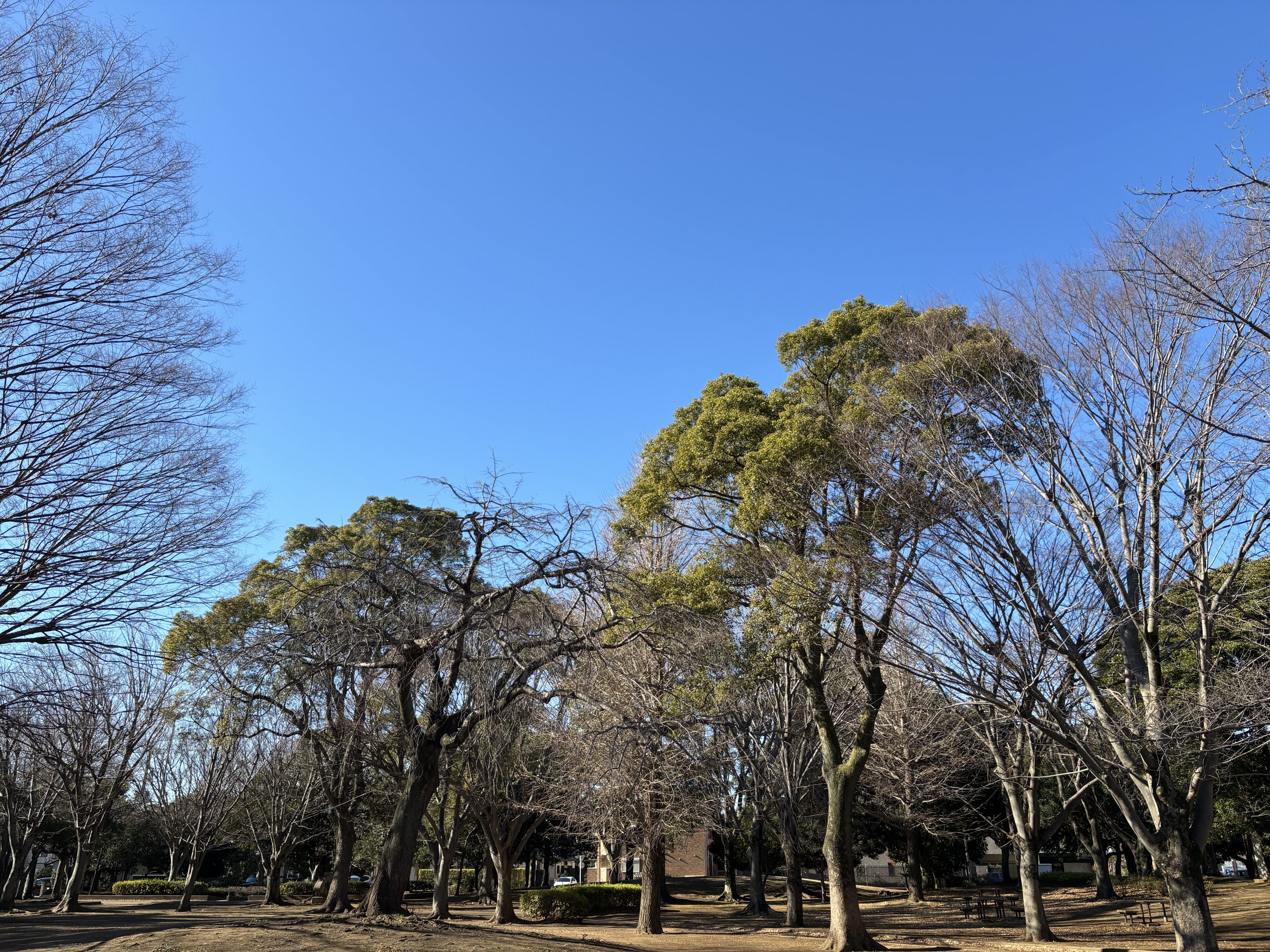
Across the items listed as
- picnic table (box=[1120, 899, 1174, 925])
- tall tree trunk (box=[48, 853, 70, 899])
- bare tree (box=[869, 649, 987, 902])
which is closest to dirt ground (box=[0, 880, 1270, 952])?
picnic table (box=[1120, 899, 1174, 925])

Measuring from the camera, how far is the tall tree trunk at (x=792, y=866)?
21.7 metres

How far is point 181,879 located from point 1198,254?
50.4m

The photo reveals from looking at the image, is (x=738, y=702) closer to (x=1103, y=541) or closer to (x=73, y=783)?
(x=1103, y=541)

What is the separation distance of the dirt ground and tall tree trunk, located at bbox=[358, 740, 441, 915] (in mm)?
495

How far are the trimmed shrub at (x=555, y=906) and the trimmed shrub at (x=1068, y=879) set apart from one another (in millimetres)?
25548

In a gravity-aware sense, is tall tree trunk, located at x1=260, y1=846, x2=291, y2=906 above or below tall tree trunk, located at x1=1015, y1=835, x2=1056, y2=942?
below

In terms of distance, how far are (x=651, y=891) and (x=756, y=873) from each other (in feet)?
28.9

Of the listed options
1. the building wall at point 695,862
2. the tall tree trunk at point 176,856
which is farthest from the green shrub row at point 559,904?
the building wall at point 695,862

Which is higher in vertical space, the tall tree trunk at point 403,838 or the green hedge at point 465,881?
the tall tree trunk at point 403,838

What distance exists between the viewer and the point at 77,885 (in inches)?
1015

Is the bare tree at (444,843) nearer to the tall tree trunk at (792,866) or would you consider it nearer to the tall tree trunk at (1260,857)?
the tall tree trunk at (792,866)

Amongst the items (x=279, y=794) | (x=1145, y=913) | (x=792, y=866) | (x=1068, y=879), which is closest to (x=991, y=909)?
(x=1145, y=913)

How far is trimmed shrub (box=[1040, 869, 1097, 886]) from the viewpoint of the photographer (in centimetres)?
3791

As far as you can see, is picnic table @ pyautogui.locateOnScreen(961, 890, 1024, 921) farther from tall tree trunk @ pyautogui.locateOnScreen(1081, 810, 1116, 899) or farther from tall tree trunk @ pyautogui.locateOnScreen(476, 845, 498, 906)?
tall tree trunk @ pyautogui.locateOnScreen(476, 845, 498, 906)
